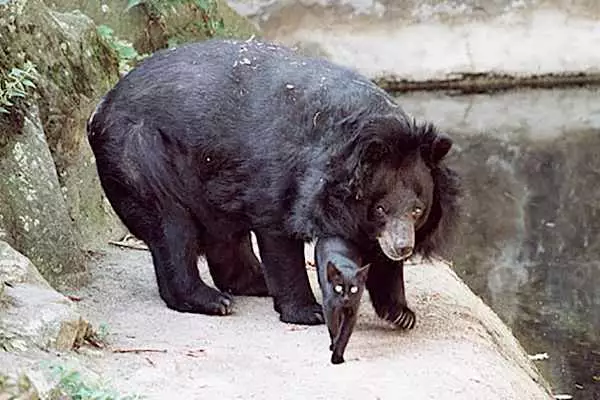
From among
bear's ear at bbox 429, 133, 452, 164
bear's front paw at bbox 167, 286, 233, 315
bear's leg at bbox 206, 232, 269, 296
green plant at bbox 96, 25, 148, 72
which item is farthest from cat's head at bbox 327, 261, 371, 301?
green plant at bbox 96, 25, 148, 72

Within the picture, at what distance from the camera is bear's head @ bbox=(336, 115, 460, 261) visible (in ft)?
16.5

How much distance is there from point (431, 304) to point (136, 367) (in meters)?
1.75

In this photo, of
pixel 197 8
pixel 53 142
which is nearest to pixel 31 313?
pixel 53 142

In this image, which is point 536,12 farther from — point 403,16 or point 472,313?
point 472,313

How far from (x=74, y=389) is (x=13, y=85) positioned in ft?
6.29

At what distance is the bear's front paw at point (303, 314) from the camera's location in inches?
211

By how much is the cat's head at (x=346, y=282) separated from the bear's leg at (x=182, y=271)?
84 centimetres

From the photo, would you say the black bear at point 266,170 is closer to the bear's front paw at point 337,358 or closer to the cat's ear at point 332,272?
the cat's ear at point 332,272

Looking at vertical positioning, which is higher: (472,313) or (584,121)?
(472,313)

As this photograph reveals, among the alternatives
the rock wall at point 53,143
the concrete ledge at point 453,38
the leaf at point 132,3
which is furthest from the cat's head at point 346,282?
the concrete ledge at point 453,38

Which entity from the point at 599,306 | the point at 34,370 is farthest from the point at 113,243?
the point at 599,306

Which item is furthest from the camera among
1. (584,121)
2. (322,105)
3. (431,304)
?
(584,121)

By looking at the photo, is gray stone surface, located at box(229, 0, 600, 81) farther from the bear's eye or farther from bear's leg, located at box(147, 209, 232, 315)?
the bear's eye

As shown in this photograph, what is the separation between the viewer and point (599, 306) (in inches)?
322
